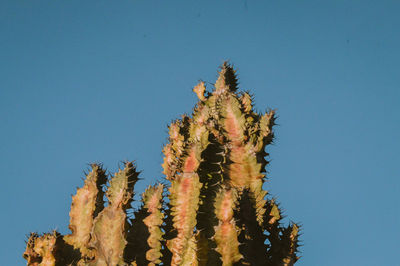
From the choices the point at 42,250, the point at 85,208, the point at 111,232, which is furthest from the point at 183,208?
the point at 42,250

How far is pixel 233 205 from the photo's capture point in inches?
250

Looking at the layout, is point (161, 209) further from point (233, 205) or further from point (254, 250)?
point (254, 250)

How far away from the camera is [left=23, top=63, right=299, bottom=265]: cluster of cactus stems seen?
582cm

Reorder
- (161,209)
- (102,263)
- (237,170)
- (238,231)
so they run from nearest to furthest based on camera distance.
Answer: (102,263) → (238,231) → (161,209) → (237,170)

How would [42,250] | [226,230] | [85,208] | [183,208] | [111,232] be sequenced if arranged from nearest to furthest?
1. [111,232]
2. [226,230]
3. [183,208]
4. [42,250]
5. [85,208]

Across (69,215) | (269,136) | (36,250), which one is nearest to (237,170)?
(269,136)

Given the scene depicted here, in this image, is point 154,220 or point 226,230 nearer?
point 226,230

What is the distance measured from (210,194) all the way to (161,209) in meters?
0.76

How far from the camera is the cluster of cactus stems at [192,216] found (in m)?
5.82

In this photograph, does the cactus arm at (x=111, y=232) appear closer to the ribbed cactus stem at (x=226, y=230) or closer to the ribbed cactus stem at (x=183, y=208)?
the ribbed cactus stem at (x=183, y=208)

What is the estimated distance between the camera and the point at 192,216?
20.5ft

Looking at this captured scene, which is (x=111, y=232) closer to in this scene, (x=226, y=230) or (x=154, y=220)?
(x=154, y=220)

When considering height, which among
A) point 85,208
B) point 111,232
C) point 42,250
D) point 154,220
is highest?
point 85,208

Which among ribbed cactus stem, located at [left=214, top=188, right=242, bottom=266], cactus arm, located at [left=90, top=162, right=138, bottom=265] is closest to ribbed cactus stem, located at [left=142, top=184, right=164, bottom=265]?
cactus arm, located at [left=90, top=162, right=138, bottom=265]
